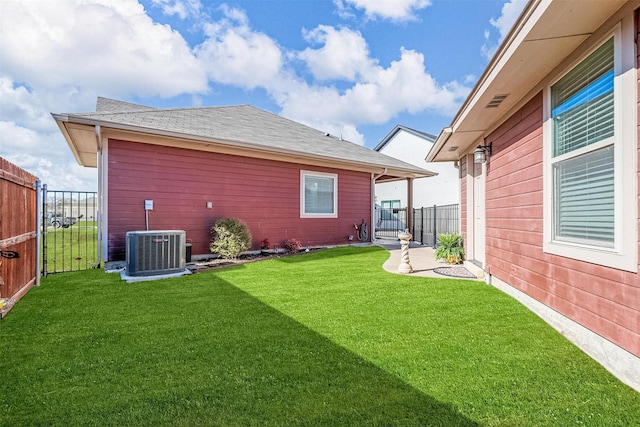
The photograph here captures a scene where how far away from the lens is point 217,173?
772 cm

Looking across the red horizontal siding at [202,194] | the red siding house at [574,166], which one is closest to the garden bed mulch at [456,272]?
the red siding house at [574,166]

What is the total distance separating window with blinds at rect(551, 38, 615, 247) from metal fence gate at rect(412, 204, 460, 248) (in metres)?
5.95

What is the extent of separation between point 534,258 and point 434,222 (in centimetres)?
689

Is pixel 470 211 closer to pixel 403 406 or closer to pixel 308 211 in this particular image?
pixel 308 211

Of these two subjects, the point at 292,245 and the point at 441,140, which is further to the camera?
the point at 292,245

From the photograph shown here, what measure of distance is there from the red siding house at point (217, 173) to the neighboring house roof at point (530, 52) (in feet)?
16.5

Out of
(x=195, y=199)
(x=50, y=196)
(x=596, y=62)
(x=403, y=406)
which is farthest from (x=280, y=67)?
(x=403, y=406)

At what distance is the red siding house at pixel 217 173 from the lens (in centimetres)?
648

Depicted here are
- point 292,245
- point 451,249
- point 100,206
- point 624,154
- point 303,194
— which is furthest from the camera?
point 303,194

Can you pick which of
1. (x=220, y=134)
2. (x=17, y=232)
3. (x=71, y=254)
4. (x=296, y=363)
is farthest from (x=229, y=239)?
(x=296, y=363)

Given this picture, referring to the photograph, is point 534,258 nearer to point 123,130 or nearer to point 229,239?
point 229,239

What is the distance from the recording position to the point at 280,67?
45.3 feet

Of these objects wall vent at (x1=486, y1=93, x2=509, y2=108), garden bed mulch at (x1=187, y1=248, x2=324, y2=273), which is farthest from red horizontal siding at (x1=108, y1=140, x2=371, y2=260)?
wall vent at (x1=486, y1=93, x2=509, y2=108)

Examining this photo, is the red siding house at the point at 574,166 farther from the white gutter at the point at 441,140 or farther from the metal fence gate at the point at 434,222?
the metal fence gate at the point at 434,222
